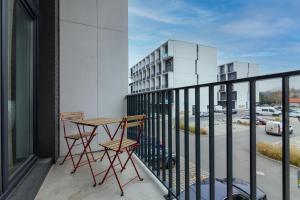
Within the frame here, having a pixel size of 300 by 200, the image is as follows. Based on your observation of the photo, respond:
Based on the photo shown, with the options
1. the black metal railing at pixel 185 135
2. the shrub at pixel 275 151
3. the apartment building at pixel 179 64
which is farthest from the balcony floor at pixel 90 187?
the apartment building at pixel 179 64

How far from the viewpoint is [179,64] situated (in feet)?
80.6

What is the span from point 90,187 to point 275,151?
6.17 ft

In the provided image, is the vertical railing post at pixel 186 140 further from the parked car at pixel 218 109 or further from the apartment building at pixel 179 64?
the apartment building at pixel 179 64

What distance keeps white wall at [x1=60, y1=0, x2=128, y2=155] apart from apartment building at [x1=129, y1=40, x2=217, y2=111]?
19.2 meters

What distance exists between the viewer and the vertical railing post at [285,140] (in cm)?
77

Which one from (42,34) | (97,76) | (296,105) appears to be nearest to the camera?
(296,105)

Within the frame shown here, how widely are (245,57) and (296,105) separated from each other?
24.7 meters

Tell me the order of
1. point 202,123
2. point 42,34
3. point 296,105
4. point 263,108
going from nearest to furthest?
point 296,105, point 263,108, point 202,123, point 42,34

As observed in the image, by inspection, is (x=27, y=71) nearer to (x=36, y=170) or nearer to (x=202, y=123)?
(x=36, y=170)

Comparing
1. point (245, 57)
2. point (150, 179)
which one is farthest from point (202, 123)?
point (245, 57)

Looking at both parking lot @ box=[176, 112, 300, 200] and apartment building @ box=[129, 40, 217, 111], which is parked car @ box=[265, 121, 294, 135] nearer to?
parking lot @ box=[176, 112, 300, 200]

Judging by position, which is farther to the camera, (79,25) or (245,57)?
(245,57)

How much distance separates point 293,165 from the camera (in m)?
0.80

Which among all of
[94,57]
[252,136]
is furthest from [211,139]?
[94,57]
